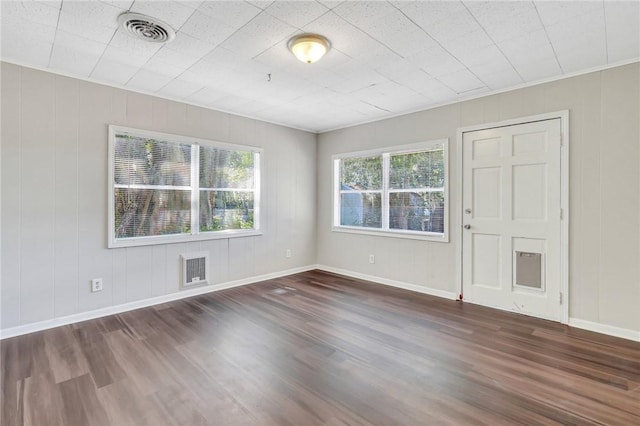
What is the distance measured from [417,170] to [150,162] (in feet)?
11.4

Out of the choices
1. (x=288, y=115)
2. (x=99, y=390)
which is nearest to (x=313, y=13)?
(x=288, y=115)

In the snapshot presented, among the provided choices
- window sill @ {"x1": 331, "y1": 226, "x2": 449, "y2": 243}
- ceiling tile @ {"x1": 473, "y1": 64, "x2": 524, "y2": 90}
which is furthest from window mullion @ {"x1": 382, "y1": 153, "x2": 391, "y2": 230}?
ceiling tile @ {"x1": 473, "y1": 64, "x2": 524, "y2": 90}

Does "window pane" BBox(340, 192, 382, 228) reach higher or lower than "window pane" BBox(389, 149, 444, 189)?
lower

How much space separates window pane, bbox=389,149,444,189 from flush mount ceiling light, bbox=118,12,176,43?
10.7ft

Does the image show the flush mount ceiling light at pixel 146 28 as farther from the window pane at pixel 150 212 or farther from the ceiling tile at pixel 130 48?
the window pane at pixel 150 212

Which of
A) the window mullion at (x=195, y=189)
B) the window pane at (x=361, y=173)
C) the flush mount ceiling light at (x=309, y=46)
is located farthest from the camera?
the window pane at (x=361, y=173)

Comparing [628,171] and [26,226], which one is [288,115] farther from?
[628,171]

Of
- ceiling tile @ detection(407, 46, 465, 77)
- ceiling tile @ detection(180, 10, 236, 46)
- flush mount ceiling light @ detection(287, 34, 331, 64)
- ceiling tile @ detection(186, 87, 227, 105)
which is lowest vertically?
flush mount ceiling light @ detection(287, 34, 331, 64)

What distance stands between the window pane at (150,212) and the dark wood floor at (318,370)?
97cm

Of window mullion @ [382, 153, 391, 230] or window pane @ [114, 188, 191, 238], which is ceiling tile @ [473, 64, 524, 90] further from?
window pane @ [114, 188, 191, 238]

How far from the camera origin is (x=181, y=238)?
4.02 m

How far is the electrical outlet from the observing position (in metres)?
3.35

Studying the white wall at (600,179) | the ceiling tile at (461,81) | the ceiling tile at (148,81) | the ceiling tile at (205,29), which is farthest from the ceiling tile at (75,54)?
the white wall at (600,179)

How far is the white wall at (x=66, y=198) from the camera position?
289cm
